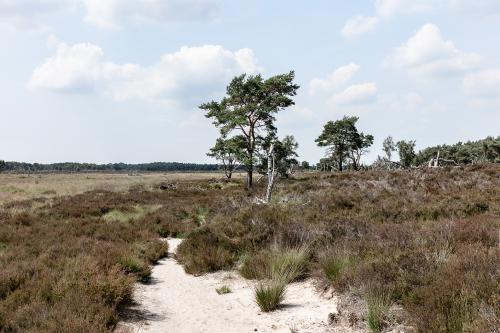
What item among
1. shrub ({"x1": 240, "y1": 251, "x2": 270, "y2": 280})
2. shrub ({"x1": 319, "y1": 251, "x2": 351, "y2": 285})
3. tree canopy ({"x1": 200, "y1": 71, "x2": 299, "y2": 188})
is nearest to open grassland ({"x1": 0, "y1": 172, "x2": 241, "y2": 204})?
tree canopy ({"x1": 200, "y1": 71, "x2": 299, "y2": 188})

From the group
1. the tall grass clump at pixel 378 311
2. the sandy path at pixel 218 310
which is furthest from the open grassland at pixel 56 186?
the tall grass clump at pixel 378 311

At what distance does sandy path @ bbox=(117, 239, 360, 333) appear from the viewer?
21.2ft

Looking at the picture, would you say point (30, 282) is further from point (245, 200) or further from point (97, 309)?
point (245, 200)

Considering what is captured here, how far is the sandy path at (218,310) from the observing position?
6.48 meters

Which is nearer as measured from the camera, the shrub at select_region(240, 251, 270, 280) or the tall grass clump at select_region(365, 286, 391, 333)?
the tall grass clump at select_region(365, 286, 391, 333)

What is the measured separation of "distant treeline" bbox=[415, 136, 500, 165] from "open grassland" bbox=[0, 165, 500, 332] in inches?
2253

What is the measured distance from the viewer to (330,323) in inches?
243

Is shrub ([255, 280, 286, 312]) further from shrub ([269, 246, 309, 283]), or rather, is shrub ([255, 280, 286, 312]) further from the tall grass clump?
the tall grass clump

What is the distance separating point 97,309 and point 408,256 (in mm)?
5060

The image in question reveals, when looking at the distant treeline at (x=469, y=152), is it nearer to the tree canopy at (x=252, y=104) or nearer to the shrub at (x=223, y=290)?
the tree canopy at (x=252, y=104)

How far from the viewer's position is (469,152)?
248 ft

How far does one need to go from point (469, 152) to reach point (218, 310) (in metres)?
80.1

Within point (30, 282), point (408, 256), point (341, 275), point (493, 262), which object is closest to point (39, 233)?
point (30, 282)

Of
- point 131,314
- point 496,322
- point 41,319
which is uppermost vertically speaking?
point 496,322
